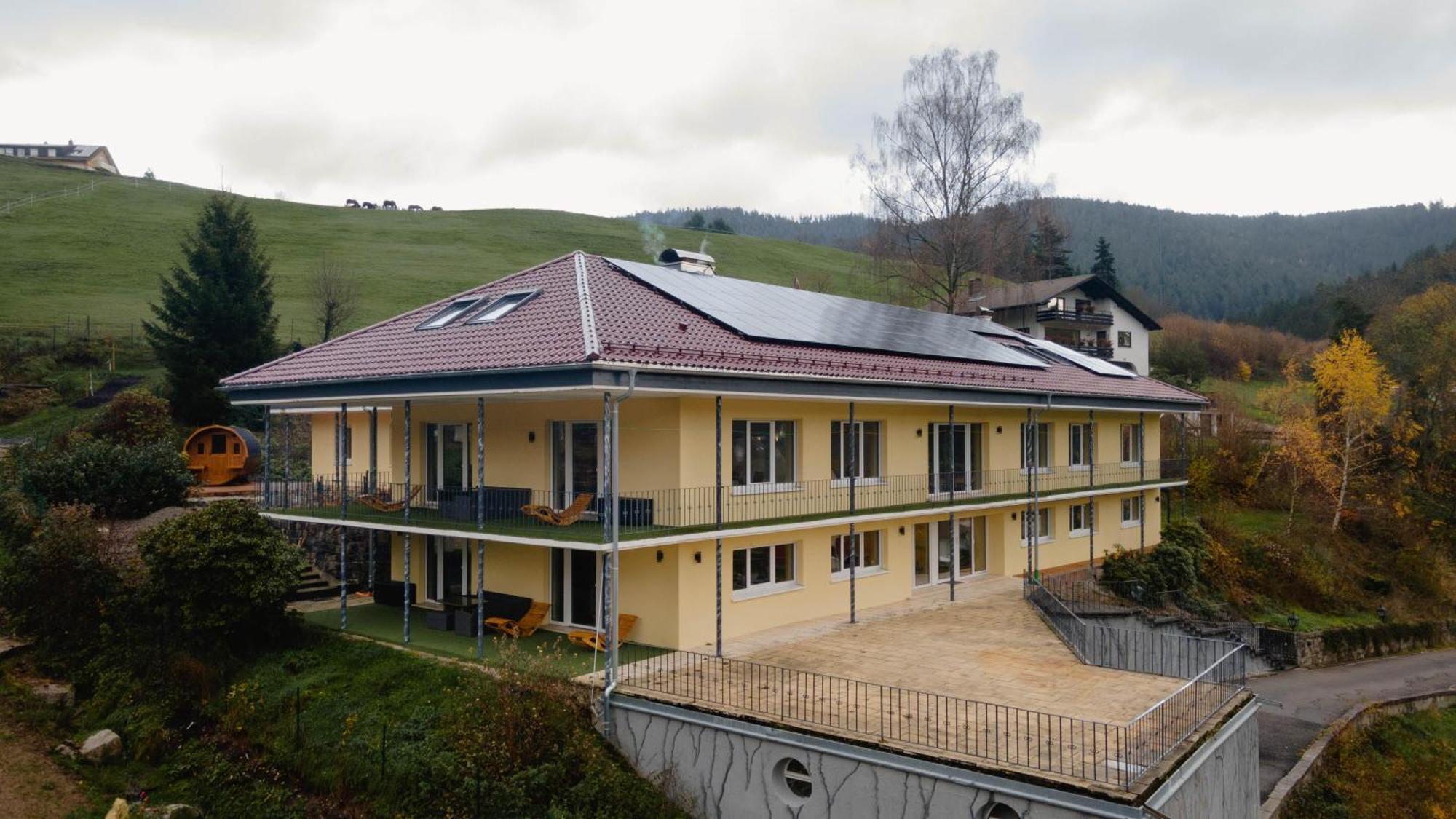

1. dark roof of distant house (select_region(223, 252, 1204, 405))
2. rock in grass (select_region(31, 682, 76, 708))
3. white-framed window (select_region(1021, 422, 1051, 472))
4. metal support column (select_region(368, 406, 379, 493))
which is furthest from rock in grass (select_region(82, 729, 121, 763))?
white-framed window (select_region(1021, 422, 1051, 472))

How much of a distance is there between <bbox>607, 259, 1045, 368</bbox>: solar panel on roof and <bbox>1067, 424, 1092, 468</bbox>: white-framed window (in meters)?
3.16

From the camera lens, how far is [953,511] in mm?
20812

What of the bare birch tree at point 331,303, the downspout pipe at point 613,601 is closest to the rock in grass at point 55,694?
the downspout pipe at point 613,601

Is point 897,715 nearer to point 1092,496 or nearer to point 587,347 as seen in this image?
point 587,347

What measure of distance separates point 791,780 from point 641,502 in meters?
5.86

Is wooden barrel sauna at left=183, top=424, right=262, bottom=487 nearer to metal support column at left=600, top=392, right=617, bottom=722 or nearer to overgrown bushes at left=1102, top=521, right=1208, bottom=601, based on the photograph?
metal support column at left=600, top=392, right=617, bottom=722

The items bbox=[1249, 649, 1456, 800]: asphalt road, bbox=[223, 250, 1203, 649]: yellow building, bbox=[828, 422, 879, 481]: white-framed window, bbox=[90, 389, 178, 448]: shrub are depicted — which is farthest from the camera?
bbox=[90, 389, 178, 448]: shrub

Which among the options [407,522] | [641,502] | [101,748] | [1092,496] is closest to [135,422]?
[101,748]

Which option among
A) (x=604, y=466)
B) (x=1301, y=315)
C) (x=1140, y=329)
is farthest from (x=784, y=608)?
→ (x=1301, y=315)

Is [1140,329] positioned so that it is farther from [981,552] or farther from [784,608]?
[784,608]

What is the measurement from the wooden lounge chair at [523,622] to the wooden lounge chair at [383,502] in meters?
2.99

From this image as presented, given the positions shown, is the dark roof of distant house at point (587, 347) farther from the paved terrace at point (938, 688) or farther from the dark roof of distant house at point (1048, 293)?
the dark roof of distant house at point (1048, 293)

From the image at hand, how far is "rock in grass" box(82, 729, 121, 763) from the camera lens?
1473 cm

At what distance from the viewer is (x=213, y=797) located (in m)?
13.9
